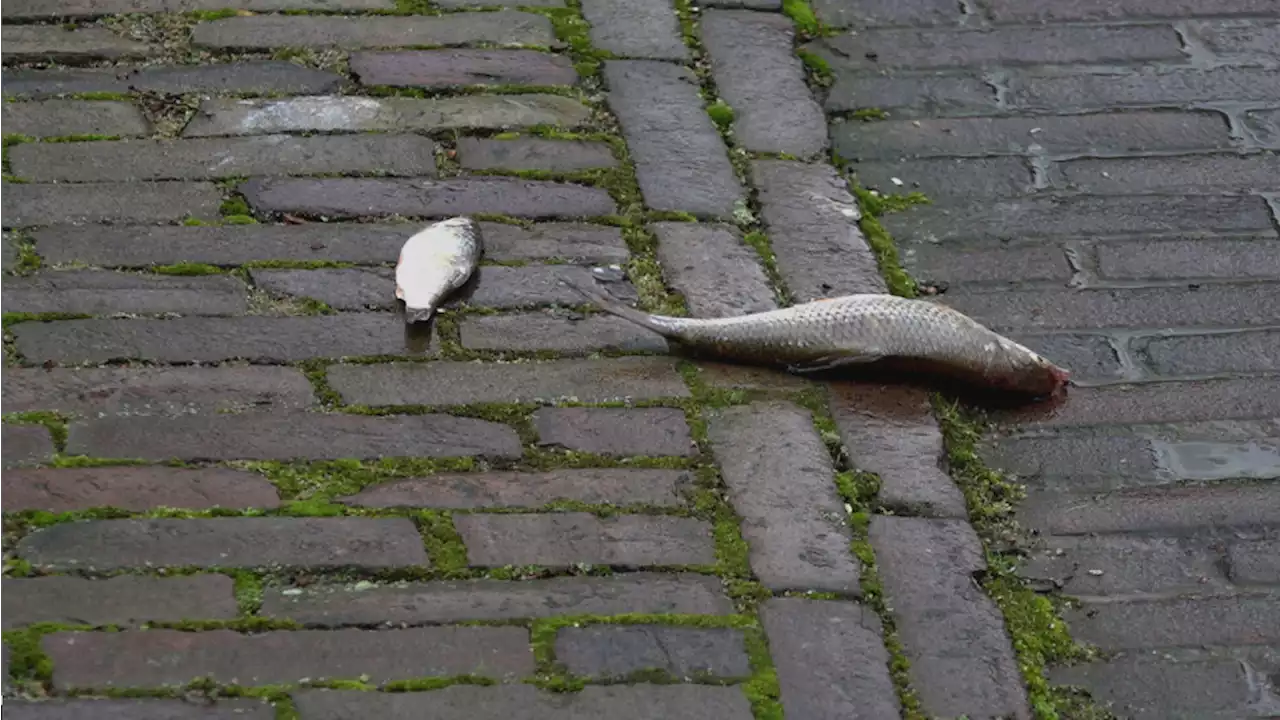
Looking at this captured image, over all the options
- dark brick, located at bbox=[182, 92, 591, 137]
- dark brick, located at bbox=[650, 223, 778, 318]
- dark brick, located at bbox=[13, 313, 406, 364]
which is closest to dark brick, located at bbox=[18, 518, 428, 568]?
dark brick, located at bbox=[13, 313, 406, 364]

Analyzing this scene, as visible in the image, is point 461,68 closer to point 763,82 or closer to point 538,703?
point 763,82

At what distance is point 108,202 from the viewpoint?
12.8 feet

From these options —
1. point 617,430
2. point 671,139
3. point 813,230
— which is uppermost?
point 671,139

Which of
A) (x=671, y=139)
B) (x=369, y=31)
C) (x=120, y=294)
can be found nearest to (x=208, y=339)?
(x=120, y=294)

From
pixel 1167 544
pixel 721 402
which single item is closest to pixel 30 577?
pixel 721 402

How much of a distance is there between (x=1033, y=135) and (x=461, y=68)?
4.68 ft

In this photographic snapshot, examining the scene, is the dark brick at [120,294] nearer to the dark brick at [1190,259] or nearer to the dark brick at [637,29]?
the dark brick at [637,29]

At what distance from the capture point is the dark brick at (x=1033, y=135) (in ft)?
14.6

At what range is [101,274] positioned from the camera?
3.65 m

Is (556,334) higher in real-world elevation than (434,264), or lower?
lower

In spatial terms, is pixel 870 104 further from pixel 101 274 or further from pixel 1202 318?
pixel 101 274

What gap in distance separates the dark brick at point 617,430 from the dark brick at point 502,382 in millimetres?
47

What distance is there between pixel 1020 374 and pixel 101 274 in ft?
6.04

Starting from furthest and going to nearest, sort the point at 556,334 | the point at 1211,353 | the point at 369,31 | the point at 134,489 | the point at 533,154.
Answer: the point at 369,31, the point at 533,154, the point at 1211,353, the point at 556,334, the point at 134,489
